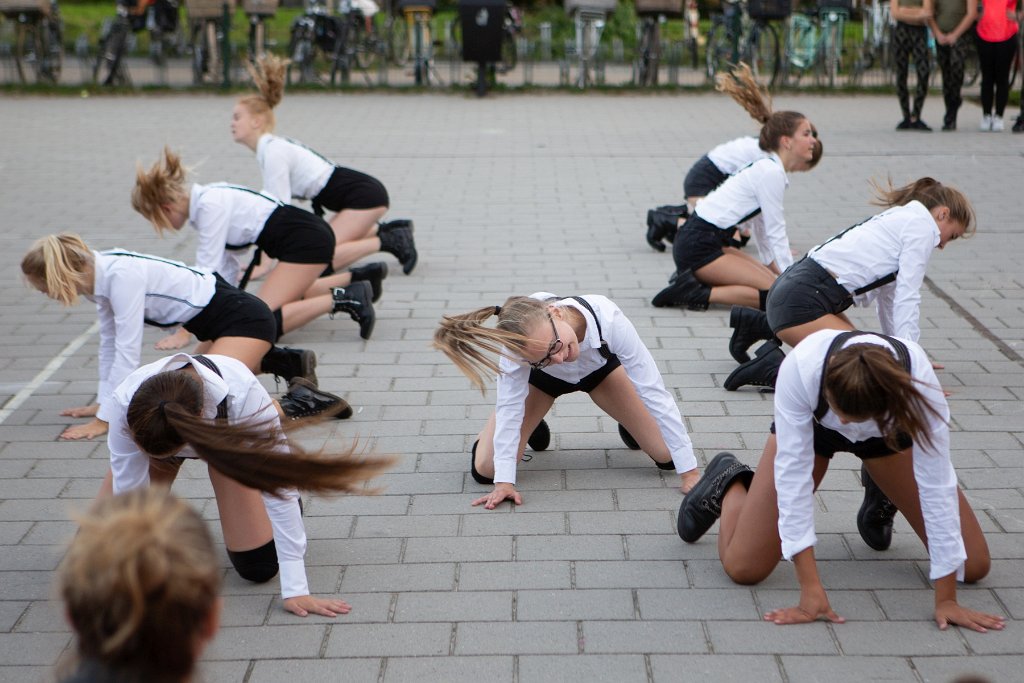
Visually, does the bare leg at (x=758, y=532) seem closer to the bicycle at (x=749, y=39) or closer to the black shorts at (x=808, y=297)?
the black shorts at (x=808, y=297)

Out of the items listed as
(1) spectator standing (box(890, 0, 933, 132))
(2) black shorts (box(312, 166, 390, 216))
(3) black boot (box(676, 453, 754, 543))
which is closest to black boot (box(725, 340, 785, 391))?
(3) black boot (box(676, 453, 754, 543))

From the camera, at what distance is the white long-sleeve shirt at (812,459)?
128 inches

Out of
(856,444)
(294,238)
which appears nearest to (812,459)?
(856,444)

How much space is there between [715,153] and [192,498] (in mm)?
4769

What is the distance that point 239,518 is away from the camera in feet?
12.2

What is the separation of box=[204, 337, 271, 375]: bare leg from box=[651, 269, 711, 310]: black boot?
255 centimetres

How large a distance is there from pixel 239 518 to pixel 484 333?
38.3 inches

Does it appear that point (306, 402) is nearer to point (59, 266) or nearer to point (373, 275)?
point (59, 266)

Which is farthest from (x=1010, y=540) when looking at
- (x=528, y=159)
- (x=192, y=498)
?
(x=528, y=159)

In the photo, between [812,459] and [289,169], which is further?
[289,169]

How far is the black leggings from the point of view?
11.7 meters

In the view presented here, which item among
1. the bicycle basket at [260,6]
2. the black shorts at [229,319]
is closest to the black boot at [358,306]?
the black shorts at [229,319]

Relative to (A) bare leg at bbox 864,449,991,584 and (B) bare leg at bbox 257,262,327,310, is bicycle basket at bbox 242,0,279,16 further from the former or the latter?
(A) bare leg at bbox 864,449,991,584

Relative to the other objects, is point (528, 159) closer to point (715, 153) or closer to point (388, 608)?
point (715, 153)
